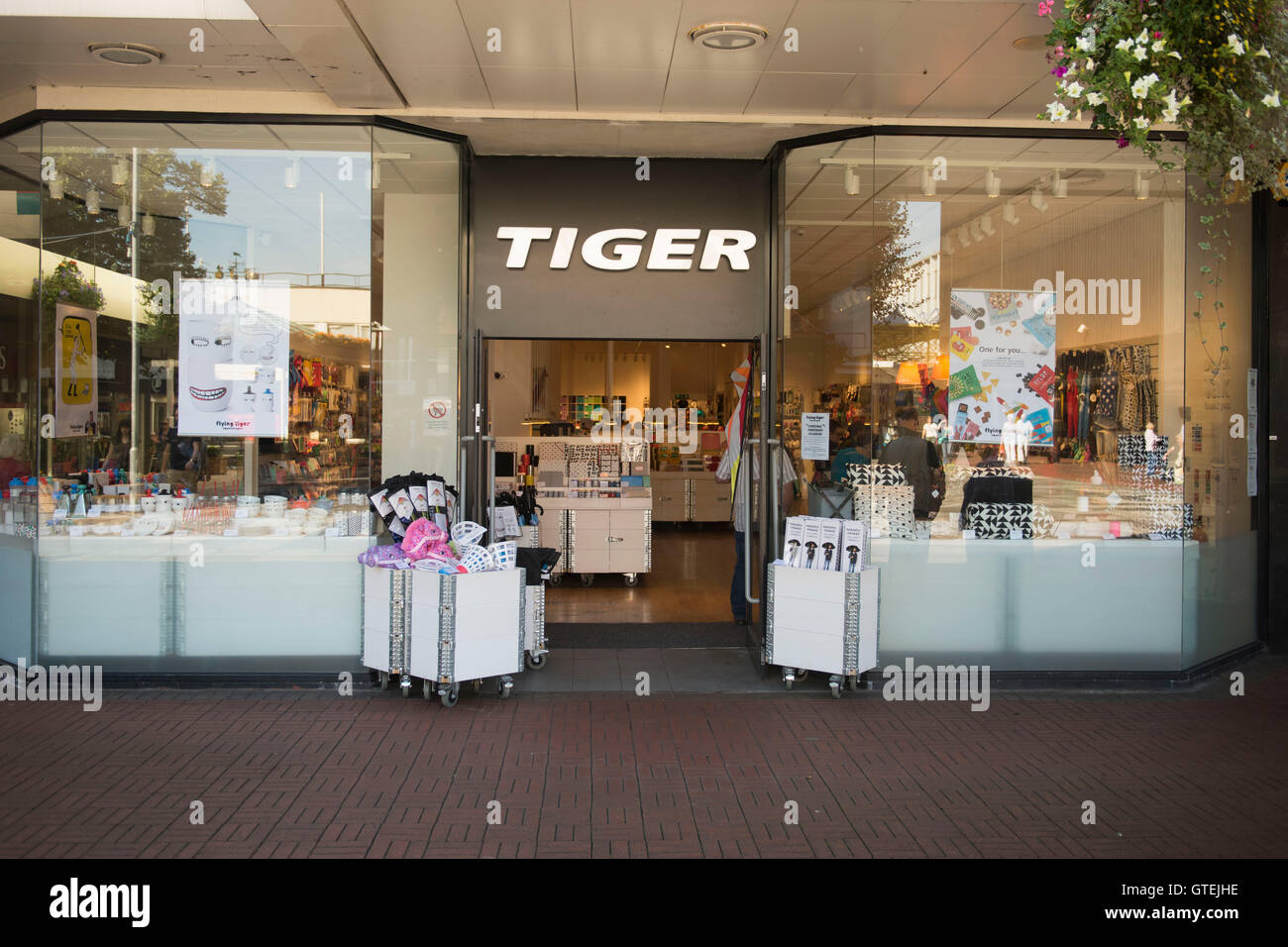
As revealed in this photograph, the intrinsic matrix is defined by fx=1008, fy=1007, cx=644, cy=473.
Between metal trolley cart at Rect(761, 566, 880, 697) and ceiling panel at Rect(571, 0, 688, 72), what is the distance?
3053mm

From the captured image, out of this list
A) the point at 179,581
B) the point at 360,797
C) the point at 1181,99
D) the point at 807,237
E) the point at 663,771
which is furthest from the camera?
the point at 807,237

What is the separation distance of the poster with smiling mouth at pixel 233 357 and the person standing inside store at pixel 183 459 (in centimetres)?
6

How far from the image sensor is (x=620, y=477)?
34.7 ft

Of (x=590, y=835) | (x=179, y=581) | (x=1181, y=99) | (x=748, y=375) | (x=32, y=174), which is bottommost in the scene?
(x=590, y=835)

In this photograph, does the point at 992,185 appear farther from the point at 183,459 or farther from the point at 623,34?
the point at 183,459

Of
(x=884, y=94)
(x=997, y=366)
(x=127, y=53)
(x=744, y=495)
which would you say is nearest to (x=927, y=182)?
(x=884, y=94)

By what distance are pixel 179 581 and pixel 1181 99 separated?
5.79 m

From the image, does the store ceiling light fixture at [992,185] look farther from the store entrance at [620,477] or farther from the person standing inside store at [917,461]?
the store entrance at [620,477]

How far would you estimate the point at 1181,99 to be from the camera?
145 inches

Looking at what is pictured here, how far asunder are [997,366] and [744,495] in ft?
6.73

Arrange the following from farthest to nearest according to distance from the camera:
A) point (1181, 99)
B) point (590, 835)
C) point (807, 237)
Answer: point (807, 237), point (590, 835), point (1181, 99)

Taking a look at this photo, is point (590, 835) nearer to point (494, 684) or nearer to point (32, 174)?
point (494, 684)

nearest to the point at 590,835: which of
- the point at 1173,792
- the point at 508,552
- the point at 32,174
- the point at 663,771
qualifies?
the point at 663,771

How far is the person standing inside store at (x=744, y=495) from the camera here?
6859mm
